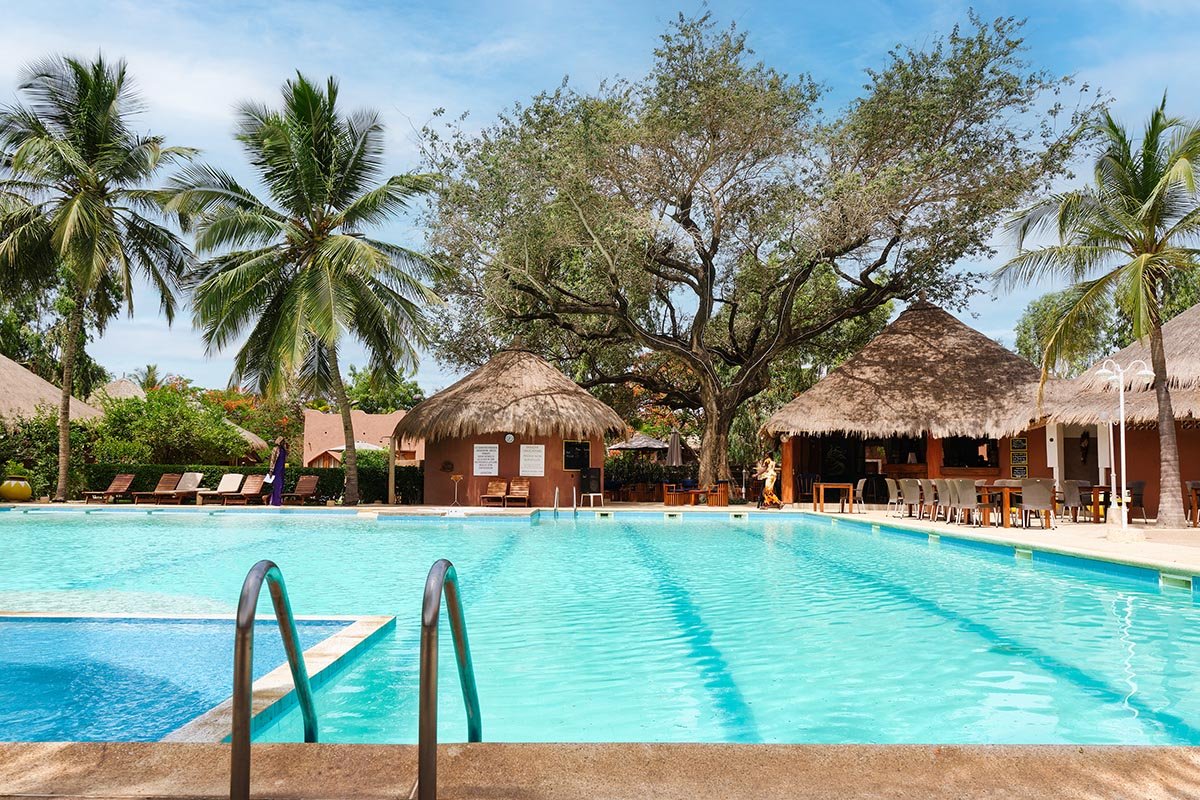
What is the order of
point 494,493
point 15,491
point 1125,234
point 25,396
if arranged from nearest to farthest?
point 1125,234 < point 15,491 < point 494,493 < point 25,396

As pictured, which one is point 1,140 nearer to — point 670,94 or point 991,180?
point 670,94

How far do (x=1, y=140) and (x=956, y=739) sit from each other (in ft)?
68.1

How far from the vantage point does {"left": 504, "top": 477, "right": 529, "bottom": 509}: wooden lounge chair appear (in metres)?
19.0

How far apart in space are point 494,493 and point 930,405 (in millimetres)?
10030

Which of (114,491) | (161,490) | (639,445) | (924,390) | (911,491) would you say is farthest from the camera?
(639,445)

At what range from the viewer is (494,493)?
19172 mm

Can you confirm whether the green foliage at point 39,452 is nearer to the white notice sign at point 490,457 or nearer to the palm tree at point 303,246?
the palm tree at point 303,246

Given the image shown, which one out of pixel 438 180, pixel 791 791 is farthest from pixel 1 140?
pixel 791 791

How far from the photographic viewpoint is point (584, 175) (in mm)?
17953

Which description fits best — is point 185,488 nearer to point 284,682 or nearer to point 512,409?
point 512,409

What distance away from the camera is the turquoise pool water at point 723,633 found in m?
4.05

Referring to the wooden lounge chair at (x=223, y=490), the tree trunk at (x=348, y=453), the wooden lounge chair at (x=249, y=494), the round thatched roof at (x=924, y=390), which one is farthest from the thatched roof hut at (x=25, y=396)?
the round thatched roof at (x=924, y=390)

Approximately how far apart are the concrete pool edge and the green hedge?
51.6 ft

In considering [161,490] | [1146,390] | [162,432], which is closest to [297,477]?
[161,490]
